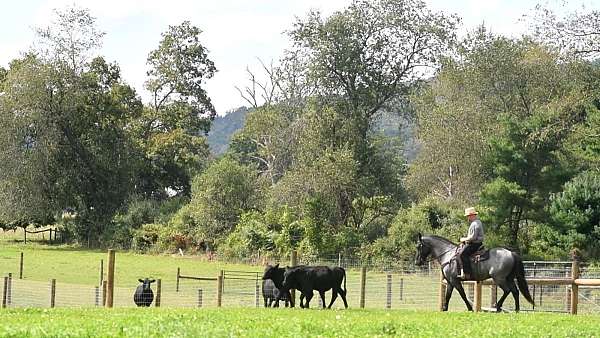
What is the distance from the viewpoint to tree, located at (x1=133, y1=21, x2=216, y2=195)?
75.9 meters

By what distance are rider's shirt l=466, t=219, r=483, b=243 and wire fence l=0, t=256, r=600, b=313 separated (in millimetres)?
2613

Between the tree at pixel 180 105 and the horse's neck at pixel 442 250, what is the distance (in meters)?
53.3

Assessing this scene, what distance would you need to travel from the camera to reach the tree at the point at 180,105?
249 feet

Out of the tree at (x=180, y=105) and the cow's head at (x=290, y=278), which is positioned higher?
the tree at (x=180, y=105)

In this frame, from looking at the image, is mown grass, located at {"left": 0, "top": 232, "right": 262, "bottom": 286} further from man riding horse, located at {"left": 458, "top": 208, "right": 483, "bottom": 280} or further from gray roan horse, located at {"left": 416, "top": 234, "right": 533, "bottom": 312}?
man riding horse, located at {"left": 458, "top": 208, "right": 483, "bottom": 280}

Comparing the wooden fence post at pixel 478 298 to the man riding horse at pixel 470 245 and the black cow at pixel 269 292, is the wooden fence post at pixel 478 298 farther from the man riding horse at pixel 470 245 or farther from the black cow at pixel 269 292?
the black cow at pixel 269 292

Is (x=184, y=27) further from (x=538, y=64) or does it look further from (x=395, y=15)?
(x=538, y=64)

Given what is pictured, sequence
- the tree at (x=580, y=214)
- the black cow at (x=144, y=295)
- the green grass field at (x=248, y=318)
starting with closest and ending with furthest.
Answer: the green grass field at (x=248, y=318), the black cow at (x=144, y=295), the tree at (x=580, y=214)

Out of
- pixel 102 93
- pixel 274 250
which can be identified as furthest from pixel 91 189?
pixel 274 250

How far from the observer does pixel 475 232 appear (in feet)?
70.8

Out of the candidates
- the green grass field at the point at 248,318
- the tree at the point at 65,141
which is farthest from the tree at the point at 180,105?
the green grass field at the point at 248,318

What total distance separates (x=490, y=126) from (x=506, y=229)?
10164 mm

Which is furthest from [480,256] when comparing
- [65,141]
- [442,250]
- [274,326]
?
[65,141]

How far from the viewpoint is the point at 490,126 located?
5534 cm
